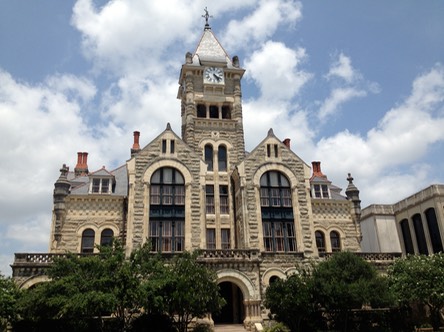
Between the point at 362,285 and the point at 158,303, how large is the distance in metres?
12.8

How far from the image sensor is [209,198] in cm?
3759

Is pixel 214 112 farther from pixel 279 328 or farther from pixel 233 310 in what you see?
pixel 279 328

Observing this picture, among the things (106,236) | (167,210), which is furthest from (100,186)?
(167,210)

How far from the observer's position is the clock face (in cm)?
4247

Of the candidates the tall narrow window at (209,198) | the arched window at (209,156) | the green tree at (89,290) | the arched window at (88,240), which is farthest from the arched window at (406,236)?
the arched window at (88,240)

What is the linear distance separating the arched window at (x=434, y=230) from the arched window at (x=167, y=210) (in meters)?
25.3

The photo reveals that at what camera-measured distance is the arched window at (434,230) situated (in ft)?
130

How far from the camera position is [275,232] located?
34.8m

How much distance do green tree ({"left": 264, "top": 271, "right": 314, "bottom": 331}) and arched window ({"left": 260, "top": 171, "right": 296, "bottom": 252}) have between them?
7.67m

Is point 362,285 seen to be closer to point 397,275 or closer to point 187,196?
point 397,275

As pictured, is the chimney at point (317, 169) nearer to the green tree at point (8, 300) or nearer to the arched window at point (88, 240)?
the arched window at point (88, 240)

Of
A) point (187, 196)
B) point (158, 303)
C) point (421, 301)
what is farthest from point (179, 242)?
point (421, 301)

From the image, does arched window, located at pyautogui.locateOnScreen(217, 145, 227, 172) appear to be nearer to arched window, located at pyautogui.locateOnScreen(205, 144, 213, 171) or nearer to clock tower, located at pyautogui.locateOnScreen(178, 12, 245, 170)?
clock tower, located at pyautogui.locateOnScreen(178, 12, 245, 170)

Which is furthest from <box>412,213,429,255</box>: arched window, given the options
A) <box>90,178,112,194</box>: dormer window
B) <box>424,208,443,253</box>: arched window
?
<box>90,178,112,194</box>: dormer window
